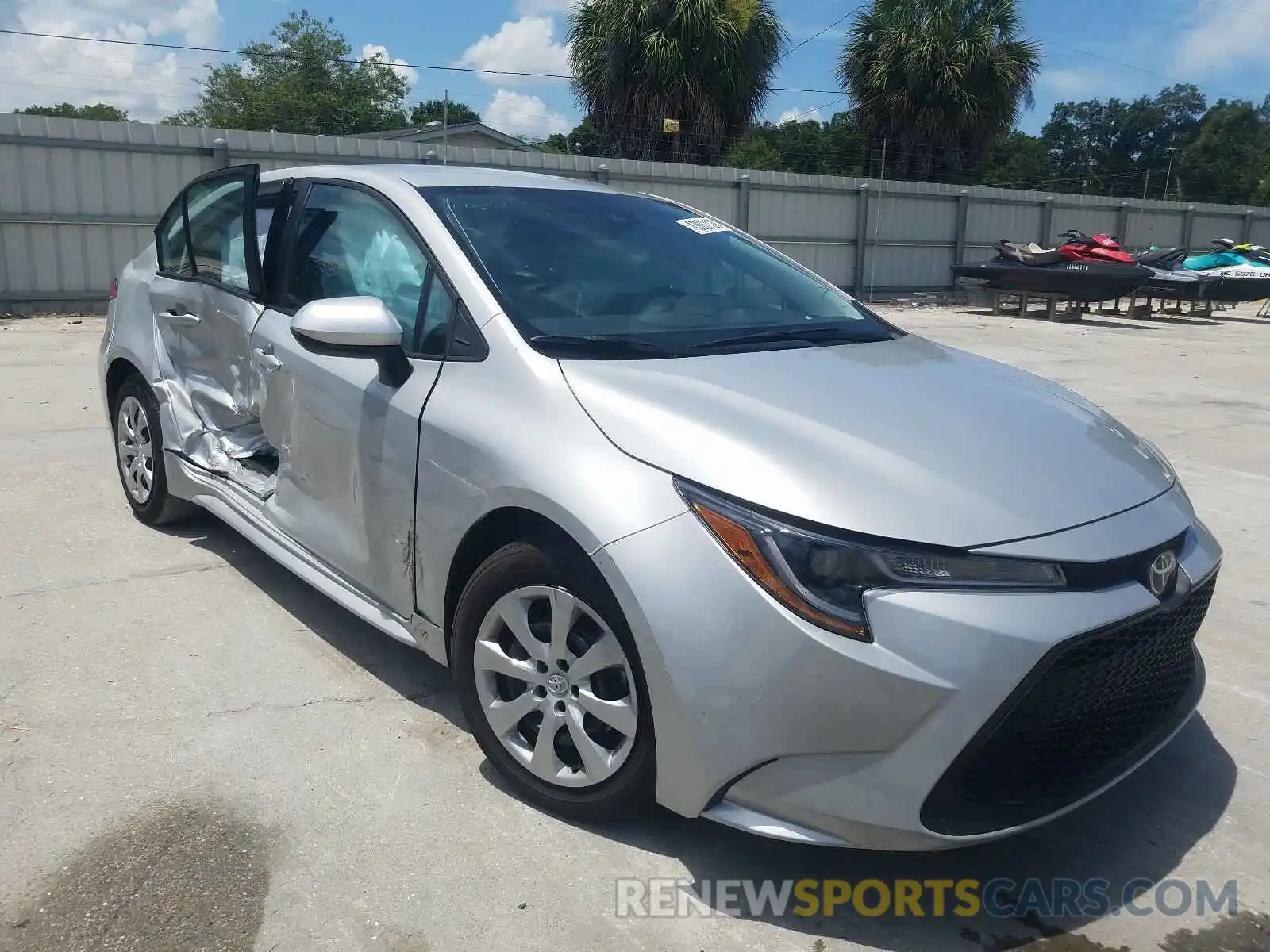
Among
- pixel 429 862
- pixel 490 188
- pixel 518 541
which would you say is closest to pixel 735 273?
pixel 490 188

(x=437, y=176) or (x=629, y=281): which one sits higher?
(x=437, y=176)

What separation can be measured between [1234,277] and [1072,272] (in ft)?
12.0

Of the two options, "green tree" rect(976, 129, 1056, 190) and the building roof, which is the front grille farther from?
"green tree" rect(976, 129, 1056, 190)

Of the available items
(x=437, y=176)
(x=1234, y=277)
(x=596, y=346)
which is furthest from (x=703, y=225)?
(x=1234, y=277)

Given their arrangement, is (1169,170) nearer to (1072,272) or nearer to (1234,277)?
(1234,277)

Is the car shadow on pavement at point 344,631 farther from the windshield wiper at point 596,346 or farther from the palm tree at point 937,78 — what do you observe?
the palm tree at point 937,78

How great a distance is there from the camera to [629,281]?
309 cm

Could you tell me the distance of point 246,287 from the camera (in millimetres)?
3756

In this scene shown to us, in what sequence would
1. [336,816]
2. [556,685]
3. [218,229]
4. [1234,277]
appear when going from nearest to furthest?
[556,685], [336,816], [218,229], [1234,277]

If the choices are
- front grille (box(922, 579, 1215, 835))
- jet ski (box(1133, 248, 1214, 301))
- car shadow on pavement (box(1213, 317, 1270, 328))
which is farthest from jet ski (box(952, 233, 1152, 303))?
front grille (box(922, 579, 1215, 835))

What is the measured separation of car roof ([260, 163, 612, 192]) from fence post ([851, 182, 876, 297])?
17969 millimetres

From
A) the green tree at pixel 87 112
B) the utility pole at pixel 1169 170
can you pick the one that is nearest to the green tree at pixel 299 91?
the green tree at pixel 87 112

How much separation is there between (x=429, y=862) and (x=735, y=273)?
2.03 metres
